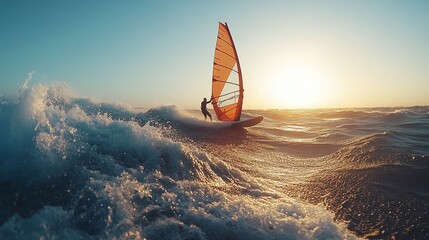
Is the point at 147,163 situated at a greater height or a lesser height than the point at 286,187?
greater

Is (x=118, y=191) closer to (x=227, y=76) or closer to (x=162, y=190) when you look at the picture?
(x=162, y=190)

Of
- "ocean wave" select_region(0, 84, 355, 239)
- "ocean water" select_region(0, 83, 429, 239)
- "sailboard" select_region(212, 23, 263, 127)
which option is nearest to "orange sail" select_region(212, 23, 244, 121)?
"sailboard" select_region(212, 23, 263, 127)

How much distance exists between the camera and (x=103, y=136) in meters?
6.48

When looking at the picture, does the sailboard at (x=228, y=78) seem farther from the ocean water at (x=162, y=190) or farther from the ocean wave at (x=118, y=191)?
the ocean wave at (x=118, y=191)

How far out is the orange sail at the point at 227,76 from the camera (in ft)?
58.0

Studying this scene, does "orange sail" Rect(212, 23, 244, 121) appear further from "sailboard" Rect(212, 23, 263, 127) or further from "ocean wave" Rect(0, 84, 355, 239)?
"ocean wave" Rect(0, 84, 355, 239)

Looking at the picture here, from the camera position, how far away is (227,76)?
18.0 metres

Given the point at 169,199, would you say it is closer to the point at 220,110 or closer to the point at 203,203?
the point at 203,203

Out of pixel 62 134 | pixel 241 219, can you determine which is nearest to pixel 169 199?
pixel 241 219

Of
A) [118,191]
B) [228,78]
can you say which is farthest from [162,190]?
[228,78]

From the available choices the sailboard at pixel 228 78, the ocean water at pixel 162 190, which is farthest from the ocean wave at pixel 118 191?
Answer: the sailboard at pixel 228 78

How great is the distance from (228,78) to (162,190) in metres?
13.7

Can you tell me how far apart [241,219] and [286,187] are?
2905mm

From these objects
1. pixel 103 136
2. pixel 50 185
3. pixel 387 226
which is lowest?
pixel 387 226
